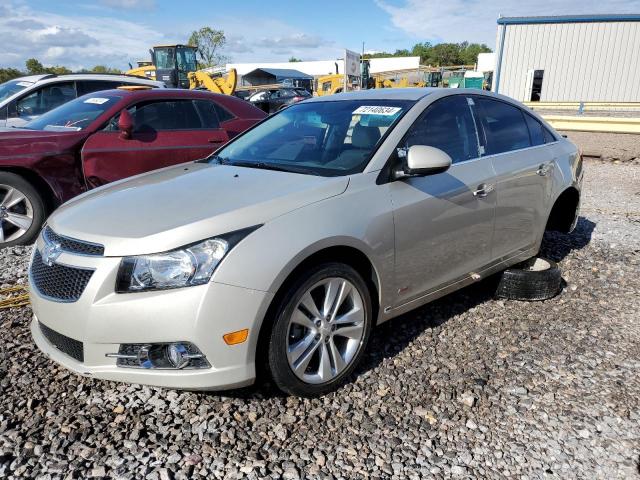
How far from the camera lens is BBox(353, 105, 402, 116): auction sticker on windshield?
3398mm

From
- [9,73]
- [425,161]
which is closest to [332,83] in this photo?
[425,161]

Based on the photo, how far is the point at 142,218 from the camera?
254 centimetres

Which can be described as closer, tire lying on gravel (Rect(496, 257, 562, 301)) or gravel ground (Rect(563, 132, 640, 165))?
tire lying on gravel (Rect(496, 257, 562, 301))

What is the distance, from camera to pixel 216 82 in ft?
74.7

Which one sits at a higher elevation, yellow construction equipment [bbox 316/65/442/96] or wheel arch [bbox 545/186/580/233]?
yellow construction equipment [bbox 316/65/442/96]

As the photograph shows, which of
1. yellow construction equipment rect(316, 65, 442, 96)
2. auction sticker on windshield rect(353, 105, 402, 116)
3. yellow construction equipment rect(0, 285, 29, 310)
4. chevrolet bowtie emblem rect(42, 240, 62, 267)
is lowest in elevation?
yellow construction equipment rect(0, 285, 29, 310)

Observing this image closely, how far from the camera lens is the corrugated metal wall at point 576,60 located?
20.1 meters

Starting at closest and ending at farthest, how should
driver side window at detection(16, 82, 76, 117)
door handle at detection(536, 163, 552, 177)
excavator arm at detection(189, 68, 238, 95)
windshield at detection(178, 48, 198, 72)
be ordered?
door handle at detection(536, 163, 552, 177)
driver side window at detection(16, 82, 76, 117)
excavator arm at detection(189, 68, 238, 95)
windshield at detection(178, 48, 198, 72)

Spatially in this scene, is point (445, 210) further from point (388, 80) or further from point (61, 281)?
point (388, 80)

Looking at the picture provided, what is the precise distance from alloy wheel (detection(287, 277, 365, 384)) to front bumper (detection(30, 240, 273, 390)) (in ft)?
0.90

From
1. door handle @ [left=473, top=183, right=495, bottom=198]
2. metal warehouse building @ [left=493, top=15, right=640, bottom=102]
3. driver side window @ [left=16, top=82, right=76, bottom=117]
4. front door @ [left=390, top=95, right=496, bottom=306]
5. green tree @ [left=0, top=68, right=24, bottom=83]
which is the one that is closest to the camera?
front door @ [left=390, top=95, right=496, bottom=306]

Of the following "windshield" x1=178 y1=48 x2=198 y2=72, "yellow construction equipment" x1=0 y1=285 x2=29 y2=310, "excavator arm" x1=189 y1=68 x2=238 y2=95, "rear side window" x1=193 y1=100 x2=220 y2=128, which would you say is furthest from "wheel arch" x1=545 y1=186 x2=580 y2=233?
"windshield" x1=178 y1=48 x2=198 y2=72

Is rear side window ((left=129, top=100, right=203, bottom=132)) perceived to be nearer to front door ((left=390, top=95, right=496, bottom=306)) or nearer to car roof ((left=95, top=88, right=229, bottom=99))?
car roof ((left=95, top=88, right=229, bottom=99))

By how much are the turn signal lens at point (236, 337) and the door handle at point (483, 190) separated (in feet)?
6.36
